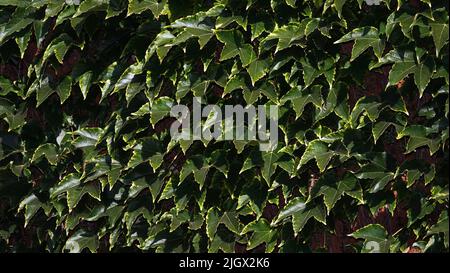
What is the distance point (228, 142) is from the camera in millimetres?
3611

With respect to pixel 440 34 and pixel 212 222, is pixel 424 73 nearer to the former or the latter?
pixel 440 34

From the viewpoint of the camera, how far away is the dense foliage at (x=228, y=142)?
10.9 feet

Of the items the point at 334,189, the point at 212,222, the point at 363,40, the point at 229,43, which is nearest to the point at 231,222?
the point at 212,222

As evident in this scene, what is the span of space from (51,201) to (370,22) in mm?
1884

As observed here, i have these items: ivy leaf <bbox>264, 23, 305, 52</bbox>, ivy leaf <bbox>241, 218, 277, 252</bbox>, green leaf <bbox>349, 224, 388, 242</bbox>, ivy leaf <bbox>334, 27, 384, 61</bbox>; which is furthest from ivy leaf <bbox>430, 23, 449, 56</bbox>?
ivy leaf <bbox>241, 218, 277, 252</bbox>

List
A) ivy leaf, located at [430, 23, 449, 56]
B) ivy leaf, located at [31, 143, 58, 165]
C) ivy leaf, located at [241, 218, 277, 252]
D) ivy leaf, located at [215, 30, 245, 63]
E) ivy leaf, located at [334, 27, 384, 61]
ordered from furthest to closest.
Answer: ivy leaf, located at [31, 143, 58, 165] → ivy leaf, located at [241, 218, 277, 252] → ivy leaf, located at [215, 30, 245, 63] → ivy leaf, located at [334, 27, 384, 61] → ivy leaf, located at [430, 23, 449, 56]

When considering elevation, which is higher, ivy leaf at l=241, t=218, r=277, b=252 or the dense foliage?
the dense foliage

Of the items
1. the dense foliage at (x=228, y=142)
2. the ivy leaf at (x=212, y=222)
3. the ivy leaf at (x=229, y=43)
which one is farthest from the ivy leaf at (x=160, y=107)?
the ivy leaf at (x=212, y=222)

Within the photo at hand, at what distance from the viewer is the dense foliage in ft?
10.9

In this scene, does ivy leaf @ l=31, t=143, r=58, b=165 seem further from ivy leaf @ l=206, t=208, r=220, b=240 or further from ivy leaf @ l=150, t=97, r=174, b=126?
ivy leaf @ l=206, t=208, r=220, b=240

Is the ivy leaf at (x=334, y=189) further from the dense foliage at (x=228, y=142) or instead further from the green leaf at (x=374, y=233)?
the green leaf at (x=374, y=233)

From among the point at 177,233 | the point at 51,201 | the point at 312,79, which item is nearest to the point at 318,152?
the point at 312,79

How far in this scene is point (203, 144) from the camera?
3.71 m

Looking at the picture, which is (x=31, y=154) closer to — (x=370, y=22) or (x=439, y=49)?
(x=370, y=22)
